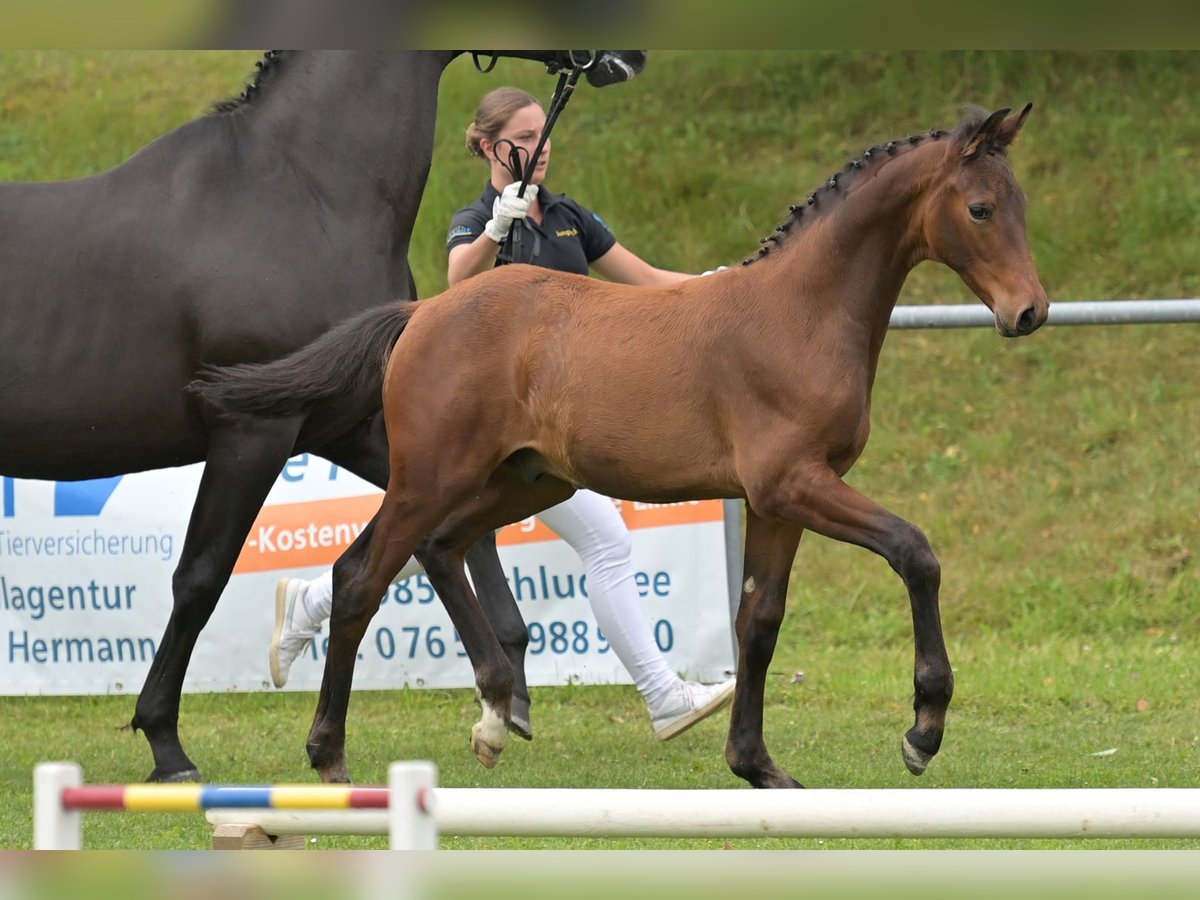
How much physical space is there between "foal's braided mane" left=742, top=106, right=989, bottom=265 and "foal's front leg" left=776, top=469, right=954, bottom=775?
0.78 m

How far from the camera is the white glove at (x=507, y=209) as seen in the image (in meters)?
5.43

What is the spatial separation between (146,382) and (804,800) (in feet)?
11.0

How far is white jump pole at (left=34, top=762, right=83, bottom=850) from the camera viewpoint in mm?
2465

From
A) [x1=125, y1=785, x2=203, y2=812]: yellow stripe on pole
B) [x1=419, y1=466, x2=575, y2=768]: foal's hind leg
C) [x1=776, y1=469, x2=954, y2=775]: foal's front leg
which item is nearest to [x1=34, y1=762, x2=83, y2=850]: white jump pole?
[x1=125, y1=785, x2=203, y2=812]: yellow stripe on pole

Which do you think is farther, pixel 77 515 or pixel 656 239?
pixel 656 239

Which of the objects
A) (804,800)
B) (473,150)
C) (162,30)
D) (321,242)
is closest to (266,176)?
(321,242)

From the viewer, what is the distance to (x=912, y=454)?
32.5 ft

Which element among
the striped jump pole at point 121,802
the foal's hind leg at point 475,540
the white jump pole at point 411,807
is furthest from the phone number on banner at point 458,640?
the white jump pole at point 411,807

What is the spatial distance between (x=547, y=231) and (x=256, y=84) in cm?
116

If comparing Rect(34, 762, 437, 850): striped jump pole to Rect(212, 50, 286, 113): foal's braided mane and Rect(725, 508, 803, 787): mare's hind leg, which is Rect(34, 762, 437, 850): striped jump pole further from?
Rect(212, 50, 286, 113): foal's braided mane

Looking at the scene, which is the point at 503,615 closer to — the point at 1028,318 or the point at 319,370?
the point at 319,370

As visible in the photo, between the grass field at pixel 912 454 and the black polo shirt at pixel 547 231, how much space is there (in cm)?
186

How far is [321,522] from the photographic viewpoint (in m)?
7.19

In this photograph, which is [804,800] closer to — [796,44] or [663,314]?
[796,44]
